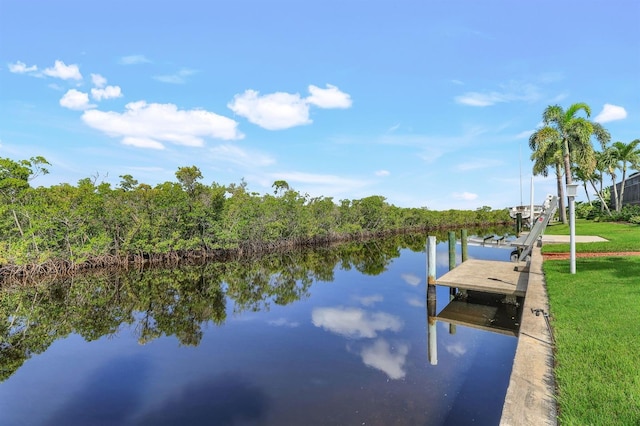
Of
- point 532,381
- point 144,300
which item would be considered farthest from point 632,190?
point 144,300

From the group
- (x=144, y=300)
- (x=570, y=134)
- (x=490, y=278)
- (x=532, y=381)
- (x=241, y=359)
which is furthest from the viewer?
(x=570, y=134)

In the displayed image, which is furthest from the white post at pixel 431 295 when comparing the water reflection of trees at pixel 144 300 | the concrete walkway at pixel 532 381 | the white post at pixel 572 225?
the water reflection of trees at pixel 144 300

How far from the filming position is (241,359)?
8359 mm

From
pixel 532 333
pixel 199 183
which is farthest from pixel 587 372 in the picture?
pixel 199 183

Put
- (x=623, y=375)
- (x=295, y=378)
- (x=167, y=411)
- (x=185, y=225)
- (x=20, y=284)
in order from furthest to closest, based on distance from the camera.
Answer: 1. (x=185, y=225)
2. (x=20, y=284)
3. (x=295, y=378)
4. (x=167, y=411)
5. (x=623, y=375)

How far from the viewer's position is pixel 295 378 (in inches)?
283

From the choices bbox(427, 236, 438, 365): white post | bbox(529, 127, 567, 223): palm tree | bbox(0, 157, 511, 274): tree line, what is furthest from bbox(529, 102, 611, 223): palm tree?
bbox(0, 157, 511, 274): tree line

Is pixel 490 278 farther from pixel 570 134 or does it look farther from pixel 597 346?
pixel 570 134

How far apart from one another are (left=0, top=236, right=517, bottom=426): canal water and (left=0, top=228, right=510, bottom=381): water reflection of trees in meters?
0.08

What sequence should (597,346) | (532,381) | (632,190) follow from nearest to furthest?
(532,381) → (597,346) → (632,190)

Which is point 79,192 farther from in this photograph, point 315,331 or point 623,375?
point 623,375

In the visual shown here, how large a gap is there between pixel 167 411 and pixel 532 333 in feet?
21.9

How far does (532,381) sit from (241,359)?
257 inches

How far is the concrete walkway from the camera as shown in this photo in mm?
3408
